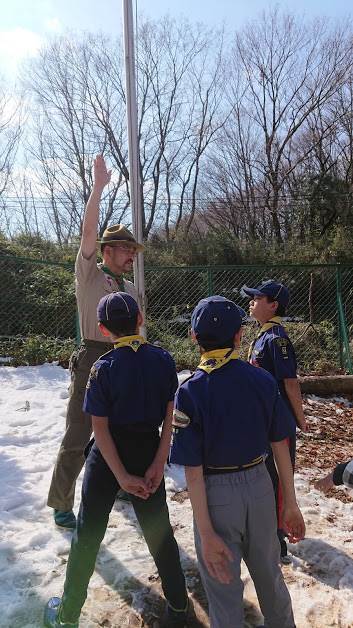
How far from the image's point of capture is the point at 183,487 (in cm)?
376

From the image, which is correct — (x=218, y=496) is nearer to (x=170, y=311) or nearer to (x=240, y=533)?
(x=240, y=533)

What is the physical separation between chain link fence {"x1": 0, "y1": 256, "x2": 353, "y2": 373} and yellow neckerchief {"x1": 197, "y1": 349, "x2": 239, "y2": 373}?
5.82m

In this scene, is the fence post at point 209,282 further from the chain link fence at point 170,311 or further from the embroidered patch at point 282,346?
the embroidered patch at point 282,346

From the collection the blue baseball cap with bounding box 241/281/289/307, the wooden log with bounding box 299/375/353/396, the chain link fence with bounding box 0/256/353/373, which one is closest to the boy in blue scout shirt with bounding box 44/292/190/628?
the blue baseball cap with bounding box 241/281/289/307

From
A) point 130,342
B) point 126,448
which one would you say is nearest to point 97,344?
point 130,342

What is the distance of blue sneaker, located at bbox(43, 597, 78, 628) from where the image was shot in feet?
Answer: 7.13

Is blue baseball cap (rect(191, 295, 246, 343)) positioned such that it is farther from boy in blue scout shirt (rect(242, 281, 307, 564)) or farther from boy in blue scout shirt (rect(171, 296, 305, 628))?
boy in blue scout shirt (rect(242, 281, 307, 564))

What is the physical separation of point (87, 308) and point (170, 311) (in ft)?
22.6

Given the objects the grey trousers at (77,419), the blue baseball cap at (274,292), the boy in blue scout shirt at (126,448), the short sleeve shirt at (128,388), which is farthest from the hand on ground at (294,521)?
the grey trousers at (77,419)

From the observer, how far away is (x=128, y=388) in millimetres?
2094

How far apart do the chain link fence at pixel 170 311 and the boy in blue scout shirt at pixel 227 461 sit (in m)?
5.81

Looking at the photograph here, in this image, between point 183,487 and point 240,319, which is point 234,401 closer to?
point 240,319

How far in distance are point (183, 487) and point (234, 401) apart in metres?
2.24

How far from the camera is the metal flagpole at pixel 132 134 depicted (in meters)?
3.79
